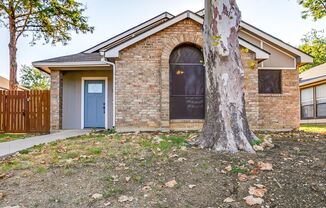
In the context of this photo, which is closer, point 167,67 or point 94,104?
point 167,67

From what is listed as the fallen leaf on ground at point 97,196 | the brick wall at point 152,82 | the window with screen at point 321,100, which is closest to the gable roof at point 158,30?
the brick wall at point 152,82

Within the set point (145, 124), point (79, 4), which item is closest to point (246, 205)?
point (145, 124)

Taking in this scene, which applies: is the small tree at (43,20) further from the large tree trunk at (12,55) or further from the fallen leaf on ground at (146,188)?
the fallen leaf on ground at (146,188)

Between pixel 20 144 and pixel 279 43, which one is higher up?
pixel 279 43

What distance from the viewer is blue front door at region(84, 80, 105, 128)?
1455 centimetres

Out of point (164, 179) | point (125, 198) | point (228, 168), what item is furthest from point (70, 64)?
point (125, 198)

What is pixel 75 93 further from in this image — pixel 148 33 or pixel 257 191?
pixel 257 191

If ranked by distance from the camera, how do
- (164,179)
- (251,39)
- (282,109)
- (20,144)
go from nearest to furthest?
1. (164,179)
2. (20,144)
3. (282,109)
4. (251,39)

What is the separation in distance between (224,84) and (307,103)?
20.4m

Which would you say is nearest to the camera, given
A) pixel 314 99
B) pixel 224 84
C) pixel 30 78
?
pixel 224 84

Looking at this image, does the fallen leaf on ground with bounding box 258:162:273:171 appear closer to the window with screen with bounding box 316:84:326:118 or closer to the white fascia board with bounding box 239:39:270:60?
the white fascia board with bounding box 239:39:270:60

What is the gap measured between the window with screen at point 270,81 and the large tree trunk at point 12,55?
14.1 meters

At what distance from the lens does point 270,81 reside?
12.7 meters

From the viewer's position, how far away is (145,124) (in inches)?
445
